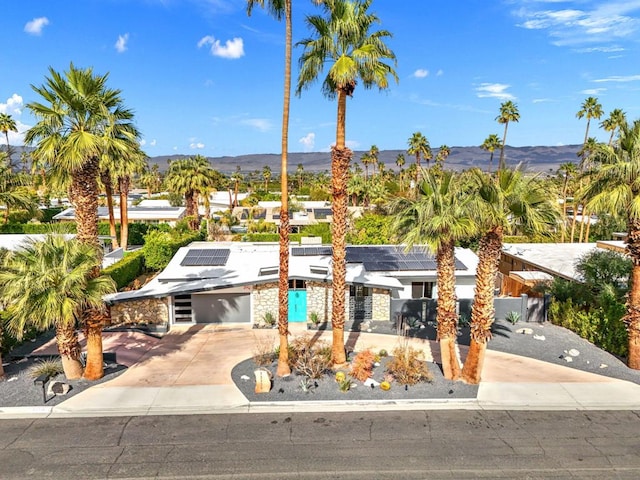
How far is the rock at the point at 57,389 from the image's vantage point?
1456 cm

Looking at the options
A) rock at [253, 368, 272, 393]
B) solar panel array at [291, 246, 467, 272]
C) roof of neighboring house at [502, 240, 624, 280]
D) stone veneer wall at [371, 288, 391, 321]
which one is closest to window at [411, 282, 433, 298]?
solar panel array at [291, 246, 467, 272]

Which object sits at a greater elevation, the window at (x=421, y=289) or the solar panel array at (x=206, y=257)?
the solar panel array at (x=206, y=257)

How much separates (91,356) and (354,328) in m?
12.2

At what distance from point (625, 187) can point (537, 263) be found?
1291 centimetres

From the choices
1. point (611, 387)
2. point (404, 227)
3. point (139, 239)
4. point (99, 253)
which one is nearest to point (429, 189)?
point (404, 227)

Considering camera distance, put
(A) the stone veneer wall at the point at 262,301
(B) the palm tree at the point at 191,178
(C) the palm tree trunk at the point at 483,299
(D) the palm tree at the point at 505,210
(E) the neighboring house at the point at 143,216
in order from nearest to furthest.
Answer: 1. (D) the palm tree at the point at 505,210
2. (C) the palm tree trunk at the point at 483,299
3. (A) the stone veneer wall at the point at 262,301
4. (B) the palm tree at the point at 191,178
5. (E) the neighboring house at the point at 143,216

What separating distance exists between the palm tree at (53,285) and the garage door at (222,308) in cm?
821

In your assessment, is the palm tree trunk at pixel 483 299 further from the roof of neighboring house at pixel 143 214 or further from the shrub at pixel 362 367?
the roof of neighboring house at pixel 143 214

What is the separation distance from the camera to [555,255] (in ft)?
98.4

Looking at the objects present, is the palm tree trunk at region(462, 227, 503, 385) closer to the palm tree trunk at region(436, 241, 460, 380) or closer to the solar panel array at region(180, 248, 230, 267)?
the palm tree trunk at region(436, 241, 460, 380)

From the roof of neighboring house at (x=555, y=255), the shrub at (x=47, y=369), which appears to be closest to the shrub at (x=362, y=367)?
the shrub at (x=47, y=369)

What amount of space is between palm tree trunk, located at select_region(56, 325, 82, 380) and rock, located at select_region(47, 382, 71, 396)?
3.09 feet

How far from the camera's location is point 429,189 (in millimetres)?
15398

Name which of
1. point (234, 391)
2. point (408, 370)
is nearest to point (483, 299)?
point (408, 370)
